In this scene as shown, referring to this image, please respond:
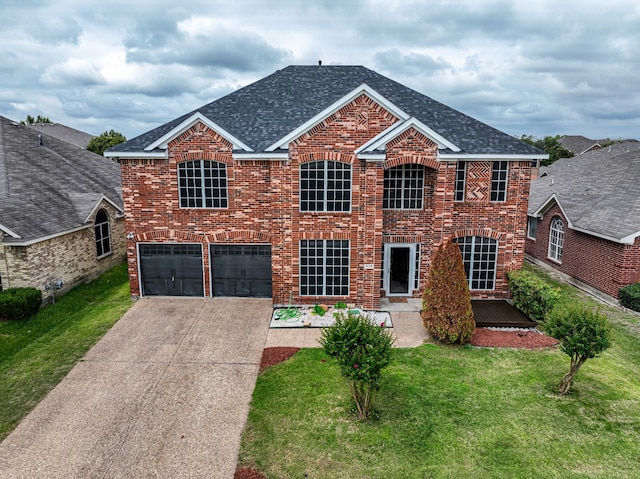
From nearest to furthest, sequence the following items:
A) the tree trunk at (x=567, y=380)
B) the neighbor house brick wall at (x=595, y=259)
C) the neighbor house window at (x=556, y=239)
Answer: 1. the tree trunk at (x=567, y=380)
2. the neighbor house brick wall at (x=595, y=259)
3. the neighbor house window at (x=556, y=239)

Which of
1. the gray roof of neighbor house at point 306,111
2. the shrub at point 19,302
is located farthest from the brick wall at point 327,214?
the shrub at point 19,302

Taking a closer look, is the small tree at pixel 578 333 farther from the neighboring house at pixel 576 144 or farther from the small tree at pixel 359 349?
the neighboring house at pixel 576 144

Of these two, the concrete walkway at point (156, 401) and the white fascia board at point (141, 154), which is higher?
the white fascia board at point (141, 154)

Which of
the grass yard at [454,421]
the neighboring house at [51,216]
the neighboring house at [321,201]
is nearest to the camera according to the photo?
the grass yard at [454,421]

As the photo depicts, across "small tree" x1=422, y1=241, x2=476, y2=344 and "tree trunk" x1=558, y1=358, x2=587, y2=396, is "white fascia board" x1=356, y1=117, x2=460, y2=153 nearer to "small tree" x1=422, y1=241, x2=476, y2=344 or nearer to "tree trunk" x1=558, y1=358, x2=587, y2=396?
"small tree" x1=422, y1=241, x2=476, y2=344

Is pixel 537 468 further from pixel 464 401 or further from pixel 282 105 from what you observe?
pixel 282 105

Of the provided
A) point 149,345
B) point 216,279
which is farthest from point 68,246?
point 149,345

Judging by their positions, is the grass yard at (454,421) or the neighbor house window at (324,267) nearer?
the grass yard at (454,421)
